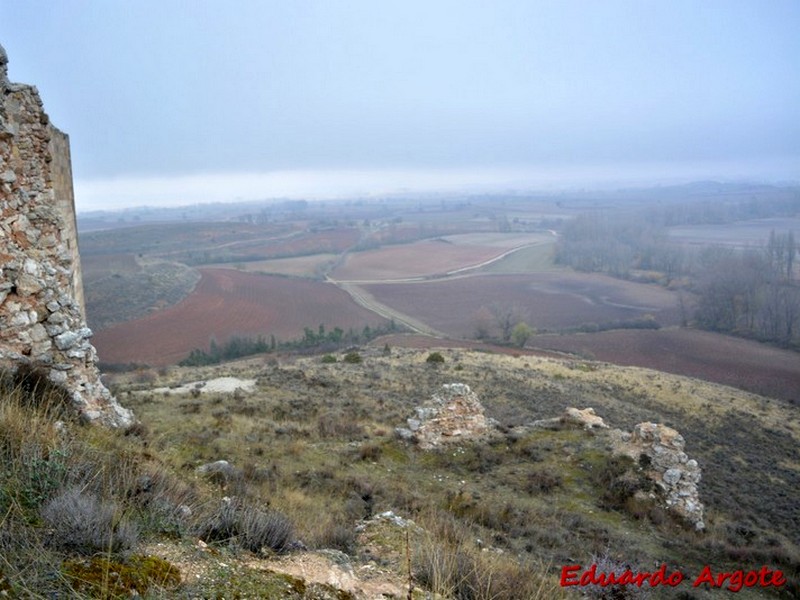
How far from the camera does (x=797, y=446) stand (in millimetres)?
19156

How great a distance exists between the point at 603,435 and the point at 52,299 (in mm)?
12745

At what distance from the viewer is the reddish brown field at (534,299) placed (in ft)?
182

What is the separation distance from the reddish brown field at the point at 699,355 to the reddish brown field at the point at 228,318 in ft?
72.0

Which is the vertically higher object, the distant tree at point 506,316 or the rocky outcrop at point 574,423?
the rocky outcrop at point 574,423

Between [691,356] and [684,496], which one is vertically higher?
[684,496]

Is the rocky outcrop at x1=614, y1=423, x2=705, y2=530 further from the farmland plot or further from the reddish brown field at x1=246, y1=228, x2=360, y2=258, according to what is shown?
the reddish brown field at x1=246, y1=228, x2=360, y2=258

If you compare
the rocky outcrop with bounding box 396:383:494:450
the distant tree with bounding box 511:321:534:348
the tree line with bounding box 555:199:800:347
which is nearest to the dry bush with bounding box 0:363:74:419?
the rocky outcrop with bounding box 396:383:494:450

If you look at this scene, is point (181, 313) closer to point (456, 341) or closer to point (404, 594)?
point (456, 341)

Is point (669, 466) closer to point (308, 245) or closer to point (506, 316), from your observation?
point (506, 316)

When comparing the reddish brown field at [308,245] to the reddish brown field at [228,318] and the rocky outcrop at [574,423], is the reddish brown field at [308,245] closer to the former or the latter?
the reddish brown field at [228,318]

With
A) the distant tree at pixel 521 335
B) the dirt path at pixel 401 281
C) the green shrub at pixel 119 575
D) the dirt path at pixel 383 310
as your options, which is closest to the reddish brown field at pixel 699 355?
the distant tree at pixel 521 335

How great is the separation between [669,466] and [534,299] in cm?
5444

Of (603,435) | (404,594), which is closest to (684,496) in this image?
(603,435)

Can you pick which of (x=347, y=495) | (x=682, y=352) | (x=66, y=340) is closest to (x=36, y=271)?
(x=66, y=340)
